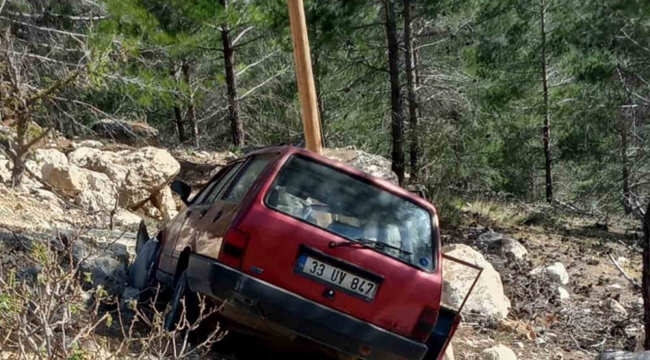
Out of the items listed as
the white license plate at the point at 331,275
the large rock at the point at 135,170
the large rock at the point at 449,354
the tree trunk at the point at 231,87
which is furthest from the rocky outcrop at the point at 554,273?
the tree trunk at the point at 231,87

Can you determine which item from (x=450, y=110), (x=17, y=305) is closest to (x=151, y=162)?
(x=450, y=110)

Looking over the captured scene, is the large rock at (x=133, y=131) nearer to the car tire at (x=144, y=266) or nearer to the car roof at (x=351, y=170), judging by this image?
the car tire at (x=144, y=266)

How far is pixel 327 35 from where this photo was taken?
17.0 meters

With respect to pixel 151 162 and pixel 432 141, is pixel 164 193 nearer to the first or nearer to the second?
pixel 151 162

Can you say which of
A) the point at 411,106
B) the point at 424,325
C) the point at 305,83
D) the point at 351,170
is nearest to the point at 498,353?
the point at 424,325

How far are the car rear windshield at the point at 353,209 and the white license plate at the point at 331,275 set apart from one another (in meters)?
0.23

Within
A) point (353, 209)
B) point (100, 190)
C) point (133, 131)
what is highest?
point (353, 209)

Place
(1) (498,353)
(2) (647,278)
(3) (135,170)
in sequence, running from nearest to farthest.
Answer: (1) (498,353)
(2) (647,278)
(3) (135,170)

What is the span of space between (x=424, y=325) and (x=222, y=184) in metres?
2.11

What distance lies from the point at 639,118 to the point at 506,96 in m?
8.62

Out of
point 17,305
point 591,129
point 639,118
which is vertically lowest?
point 591,129

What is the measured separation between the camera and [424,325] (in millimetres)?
5746

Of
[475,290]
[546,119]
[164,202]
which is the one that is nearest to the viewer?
[475,290]

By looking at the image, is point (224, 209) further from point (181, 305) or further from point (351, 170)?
point (351, 170)
